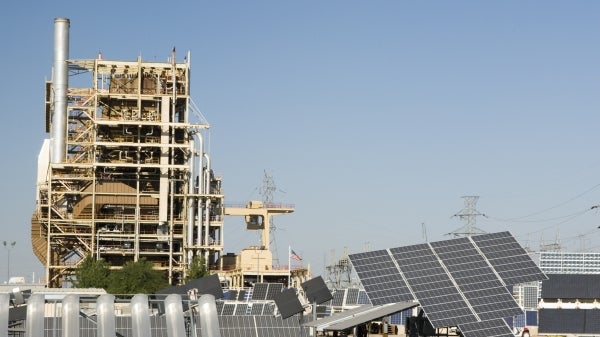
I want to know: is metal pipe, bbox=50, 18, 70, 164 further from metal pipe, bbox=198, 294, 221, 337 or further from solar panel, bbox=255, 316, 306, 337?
metal pipe, bbox=198, 294, 221, 337

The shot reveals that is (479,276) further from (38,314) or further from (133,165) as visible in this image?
(133,165)

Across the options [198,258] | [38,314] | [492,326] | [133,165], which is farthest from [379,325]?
[38,314]

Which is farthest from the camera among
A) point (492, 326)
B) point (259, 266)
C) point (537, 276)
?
point (259, 266)

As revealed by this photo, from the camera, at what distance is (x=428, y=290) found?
52062 mm

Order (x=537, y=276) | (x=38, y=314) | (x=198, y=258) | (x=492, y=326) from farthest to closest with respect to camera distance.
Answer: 1. (x=198, y=258)
2. (x=537, y=276)
3. (x=492, y=326)
4. (x=38, y=314)

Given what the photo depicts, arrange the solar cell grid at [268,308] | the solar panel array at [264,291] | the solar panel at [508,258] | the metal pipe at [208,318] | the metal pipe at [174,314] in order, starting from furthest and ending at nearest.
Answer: the solar panel array at [264,291], the solar cell grid at [268,308], the solar panel at [508,258], the metal pipe at [208,318], the metal pipe at [174,314]

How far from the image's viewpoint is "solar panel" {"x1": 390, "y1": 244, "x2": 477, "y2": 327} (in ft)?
159

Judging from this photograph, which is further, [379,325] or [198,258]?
Answer: [198,258]

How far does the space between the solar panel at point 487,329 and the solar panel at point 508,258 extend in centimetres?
356

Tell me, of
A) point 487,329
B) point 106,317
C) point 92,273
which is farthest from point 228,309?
point 106,317

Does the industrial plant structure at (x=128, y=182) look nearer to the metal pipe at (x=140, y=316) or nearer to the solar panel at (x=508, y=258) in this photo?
the solar panel at (x=508, y=258)

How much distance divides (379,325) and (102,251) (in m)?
34.8

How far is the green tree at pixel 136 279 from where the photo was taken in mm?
98812

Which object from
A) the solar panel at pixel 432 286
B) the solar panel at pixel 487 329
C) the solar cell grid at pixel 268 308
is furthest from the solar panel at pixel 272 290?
the solar panel at pixel 487 329
